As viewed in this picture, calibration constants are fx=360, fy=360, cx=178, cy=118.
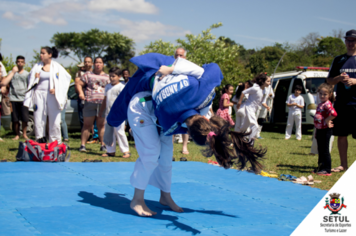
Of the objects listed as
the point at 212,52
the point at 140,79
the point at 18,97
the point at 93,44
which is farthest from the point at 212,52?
the point at 93,44

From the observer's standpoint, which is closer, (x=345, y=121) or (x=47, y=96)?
(x=345, y=121)

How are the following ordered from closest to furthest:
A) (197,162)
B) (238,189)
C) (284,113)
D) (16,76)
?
(238,189), (197,162), (16,76), (284,113)

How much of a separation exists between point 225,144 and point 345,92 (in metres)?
3.81

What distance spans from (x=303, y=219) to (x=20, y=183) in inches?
136

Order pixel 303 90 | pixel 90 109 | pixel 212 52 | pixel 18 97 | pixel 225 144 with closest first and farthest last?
pixel 225 144
pixel 90 109
pixel 18 97
pixel 303 90
pixel 212 52

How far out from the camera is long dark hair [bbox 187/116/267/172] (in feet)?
10.1

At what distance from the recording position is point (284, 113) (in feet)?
54.0

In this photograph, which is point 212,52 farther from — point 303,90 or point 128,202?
point 128,202

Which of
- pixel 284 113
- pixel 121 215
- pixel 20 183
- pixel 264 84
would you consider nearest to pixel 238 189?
pixel 121 215

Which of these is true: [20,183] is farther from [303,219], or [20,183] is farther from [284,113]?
[284,113]

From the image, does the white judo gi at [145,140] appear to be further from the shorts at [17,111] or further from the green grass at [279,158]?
the shorts at [17,111]

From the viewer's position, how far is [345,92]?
6027mm

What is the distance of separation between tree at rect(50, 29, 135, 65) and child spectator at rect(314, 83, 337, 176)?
65.9 metres

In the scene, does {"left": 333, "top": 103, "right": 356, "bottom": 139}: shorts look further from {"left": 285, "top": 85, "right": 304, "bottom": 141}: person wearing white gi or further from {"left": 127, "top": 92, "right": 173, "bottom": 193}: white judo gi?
{"left": 285, "top": 85, "right": 304, "bottom": 141}: person wearing white gi
